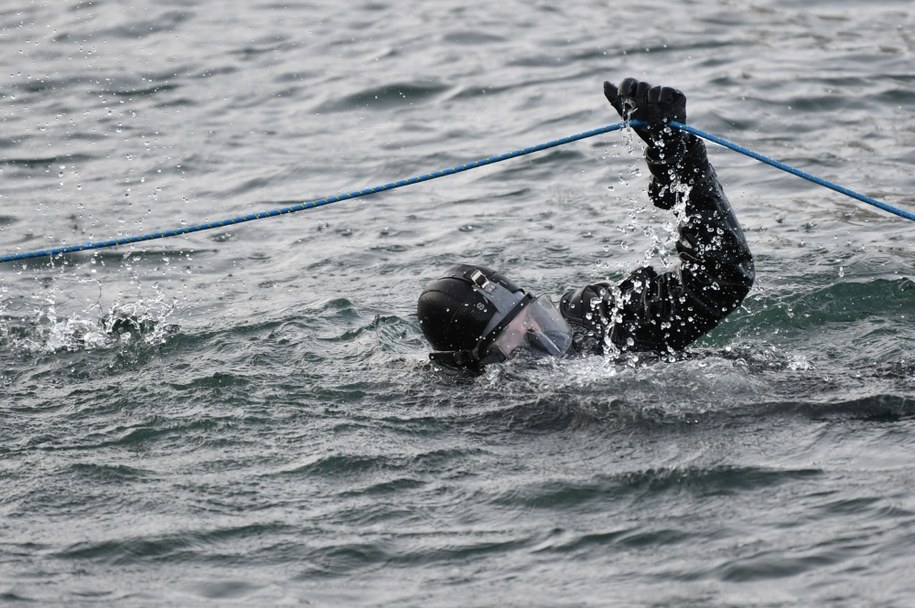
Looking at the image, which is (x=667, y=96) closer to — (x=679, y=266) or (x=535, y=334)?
(x=679, y=266)

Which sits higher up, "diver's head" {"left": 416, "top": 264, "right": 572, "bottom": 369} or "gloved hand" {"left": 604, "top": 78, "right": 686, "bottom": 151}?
"gloved hand" {"left": 604, "top": 78, "right": 686, "bottom": 151}

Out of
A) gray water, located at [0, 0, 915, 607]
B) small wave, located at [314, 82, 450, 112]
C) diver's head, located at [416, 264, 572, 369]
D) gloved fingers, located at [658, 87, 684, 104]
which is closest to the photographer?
gray water, located at [0, 0, 915, 607]

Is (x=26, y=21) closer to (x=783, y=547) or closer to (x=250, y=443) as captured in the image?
(x=250, y=443)

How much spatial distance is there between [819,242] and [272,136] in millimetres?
5331

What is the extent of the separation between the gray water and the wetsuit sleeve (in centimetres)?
17

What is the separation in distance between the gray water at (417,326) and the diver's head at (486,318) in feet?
0.45

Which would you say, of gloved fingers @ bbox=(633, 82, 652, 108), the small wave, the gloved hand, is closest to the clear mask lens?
the gloved hand

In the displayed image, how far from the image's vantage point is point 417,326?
26.1 ft

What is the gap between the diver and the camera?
6020 mm

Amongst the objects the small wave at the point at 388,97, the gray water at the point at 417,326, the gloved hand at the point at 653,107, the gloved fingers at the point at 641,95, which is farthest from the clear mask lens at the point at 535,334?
the small wave at the point at 388,97

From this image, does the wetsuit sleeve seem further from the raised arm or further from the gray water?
the gray water

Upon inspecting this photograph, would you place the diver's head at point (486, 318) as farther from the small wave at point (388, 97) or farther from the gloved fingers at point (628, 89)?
the small wave at point (388, 97)

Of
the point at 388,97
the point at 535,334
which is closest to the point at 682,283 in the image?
the point at 535,334

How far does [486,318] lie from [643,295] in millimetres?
782
